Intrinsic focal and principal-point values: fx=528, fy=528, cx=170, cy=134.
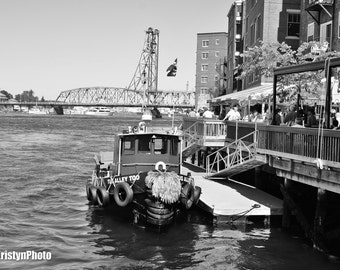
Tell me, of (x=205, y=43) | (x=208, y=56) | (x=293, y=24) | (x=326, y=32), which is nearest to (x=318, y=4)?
(x=326, y=32)

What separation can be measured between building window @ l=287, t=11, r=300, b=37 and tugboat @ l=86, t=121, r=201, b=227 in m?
23.8

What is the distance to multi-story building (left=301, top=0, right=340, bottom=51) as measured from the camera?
1271 inches

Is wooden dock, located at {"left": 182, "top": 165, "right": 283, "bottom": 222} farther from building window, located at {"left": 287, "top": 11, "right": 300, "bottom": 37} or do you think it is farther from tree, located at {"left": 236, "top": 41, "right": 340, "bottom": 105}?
building window, located at {"left": 287, "top": 11, "right": 300, "bottom": 37}

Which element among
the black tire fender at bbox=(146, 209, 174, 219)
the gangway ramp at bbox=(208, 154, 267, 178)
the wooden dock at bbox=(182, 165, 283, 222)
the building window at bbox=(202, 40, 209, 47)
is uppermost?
the building window at bbox=(202, 40, 209, 47)

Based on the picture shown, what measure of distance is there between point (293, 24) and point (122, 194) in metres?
27.9

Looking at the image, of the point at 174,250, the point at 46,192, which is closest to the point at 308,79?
the point at 174,250

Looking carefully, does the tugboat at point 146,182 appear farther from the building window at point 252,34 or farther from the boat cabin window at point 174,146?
the building window at point 252,34

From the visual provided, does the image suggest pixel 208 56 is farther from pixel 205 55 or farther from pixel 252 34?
pixel 252 34

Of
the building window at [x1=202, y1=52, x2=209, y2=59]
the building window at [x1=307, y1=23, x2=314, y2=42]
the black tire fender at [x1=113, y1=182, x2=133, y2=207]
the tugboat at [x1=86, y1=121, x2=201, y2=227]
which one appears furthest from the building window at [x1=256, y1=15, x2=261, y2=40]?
the building window at [x1=202, y1=52, x2=209, y2=59]

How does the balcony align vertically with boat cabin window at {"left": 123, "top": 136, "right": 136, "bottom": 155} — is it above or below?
above

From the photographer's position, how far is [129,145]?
2159 cm

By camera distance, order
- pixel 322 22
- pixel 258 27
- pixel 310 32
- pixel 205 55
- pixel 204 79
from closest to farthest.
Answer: pixel 322 22 → pixel 310 32 → pixel 258 27 → pixel 204 79 → pixel 205 55

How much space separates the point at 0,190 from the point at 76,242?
10971 millimetres

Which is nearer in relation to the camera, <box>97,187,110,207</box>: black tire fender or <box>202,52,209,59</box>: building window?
<box>97,187,110,207</box>: black tire fender
